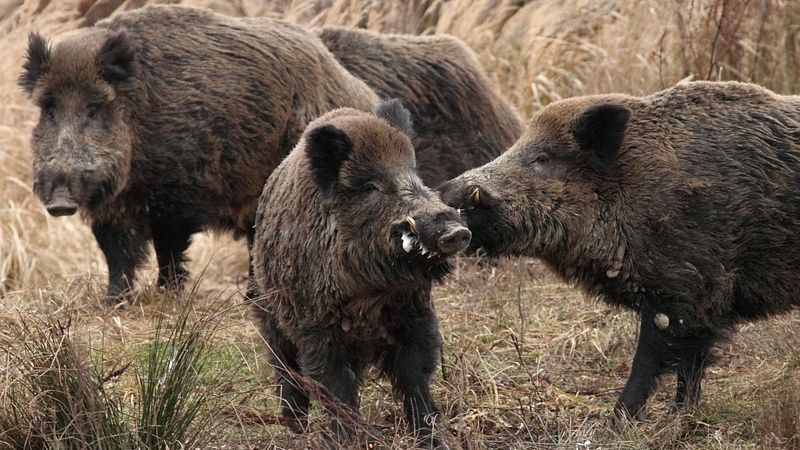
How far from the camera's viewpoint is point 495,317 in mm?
8125

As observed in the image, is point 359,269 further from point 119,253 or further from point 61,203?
point 119,253

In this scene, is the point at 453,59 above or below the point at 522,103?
above

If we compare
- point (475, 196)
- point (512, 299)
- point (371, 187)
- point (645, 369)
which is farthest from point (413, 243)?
point (512, 299)

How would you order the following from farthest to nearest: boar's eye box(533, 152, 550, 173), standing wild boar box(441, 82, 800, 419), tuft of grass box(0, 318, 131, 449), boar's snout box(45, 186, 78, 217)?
boar's snout box(45, 186, 78, 217) < boar's eye box(533, 152, 550, 173) < standing wild boar box(441, 82, 800, 419) < tuft of grass box(0, 318, 131, 449)

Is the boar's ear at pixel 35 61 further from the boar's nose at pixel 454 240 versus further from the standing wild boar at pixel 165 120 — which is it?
the boar's nose at pixel 454 240

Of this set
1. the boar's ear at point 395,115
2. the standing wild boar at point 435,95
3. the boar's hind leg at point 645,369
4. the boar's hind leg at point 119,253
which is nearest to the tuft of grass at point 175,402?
the boar's ear at point 395,115

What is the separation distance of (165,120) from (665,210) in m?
4.11

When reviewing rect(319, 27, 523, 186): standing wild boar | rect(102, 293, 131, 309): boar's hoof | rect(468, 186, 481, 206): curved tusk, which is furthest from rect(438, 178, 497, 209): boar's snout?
rect(319, 27, 523, 186): standing wild boar

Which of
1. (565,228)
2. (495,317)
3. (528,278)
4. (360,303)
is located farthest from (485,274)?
(360,303)

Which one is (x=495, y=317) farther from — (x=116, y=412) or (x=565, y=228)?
(x=116, y=412)

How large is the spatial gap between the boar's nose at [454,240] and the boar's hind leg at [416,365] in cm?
65

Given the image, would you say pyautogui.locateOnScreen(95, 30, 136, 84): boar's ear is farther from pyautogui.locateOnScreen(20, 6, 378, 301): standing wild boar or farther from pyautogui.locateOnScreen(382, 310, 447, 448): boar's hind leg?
pyautogui.locateOnScreen(382, 310, 447, 448): boar's hind leg

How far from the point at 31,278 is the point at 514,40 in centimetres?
562

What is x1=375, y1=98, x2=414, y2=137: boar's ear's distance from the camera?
595 centimetres
